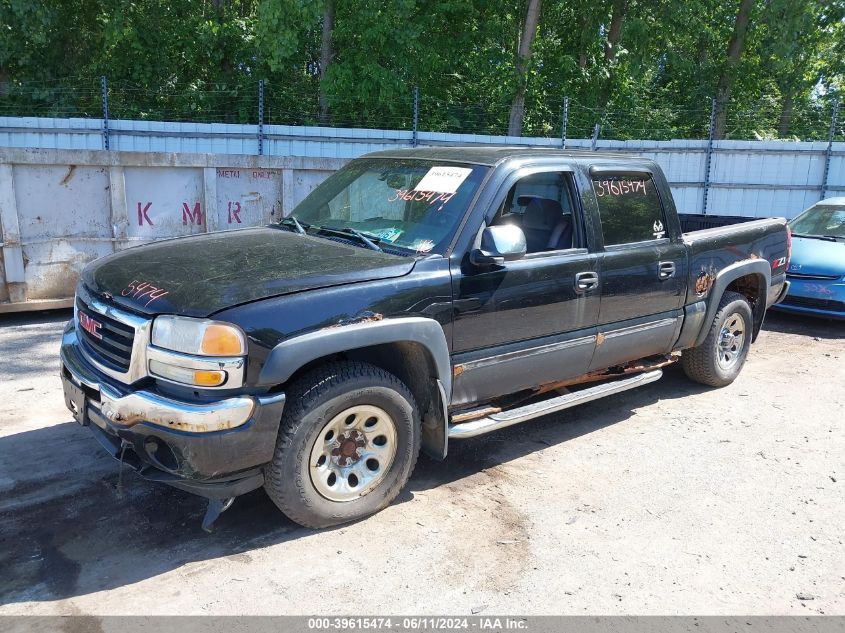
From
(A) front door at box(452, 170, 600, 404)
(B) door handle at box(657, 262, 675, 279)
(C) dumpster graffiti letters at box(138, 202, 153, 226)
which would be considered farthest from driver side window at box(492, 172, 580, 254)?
(C) dumpster graffiti letters at box(138, 202, 153, 226)

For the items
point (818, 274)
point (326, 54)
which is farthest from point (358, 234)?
point (326, 54)

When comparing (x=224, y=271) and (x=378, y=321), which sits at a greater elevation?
(x=224, y=271)

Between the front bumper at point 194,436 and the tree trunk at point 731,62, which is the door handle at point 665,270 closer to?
the front bumper at point 194,436

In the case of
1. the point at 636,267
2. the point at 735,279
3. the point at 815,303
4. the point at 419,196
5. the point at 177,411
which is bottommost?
the point at 815,303

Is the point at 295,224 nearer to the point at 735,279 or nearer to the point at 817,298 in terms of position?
the point at 735,279

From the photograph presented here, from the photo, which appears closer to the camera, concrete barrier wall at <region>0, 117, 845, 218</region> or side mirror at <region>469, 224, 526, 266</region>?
side mirror at <region>469, 224, 526, 266</region>

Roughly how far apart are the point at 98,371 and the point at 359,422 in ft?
4.38

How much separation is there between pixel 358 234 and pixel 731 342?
3766 millimetres

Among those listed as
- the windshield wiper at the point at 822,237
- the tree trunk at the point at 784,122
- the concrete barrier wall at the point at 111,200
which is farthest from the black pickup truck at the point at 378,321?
the tree trunk at the point at 784,122

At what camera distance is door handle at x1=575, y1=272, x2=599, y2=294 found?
4535 mm

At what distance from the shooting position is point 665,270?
5.12m

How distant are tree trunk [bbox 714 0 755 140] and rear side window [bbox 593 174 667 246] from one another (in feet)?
47.8

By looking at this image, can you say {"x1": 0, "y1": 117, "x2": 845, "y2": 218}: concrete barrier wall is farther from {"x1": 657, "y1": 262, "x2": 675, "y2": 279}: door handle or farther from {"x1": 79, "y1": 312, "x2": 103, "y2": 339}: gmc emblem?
{"x1": 79, "y1": 312, "x2": 103, "y2": 339}: gmc emblem

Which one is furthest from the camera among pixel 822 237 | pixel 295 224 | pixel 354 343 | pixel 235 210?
pixel 822 237
